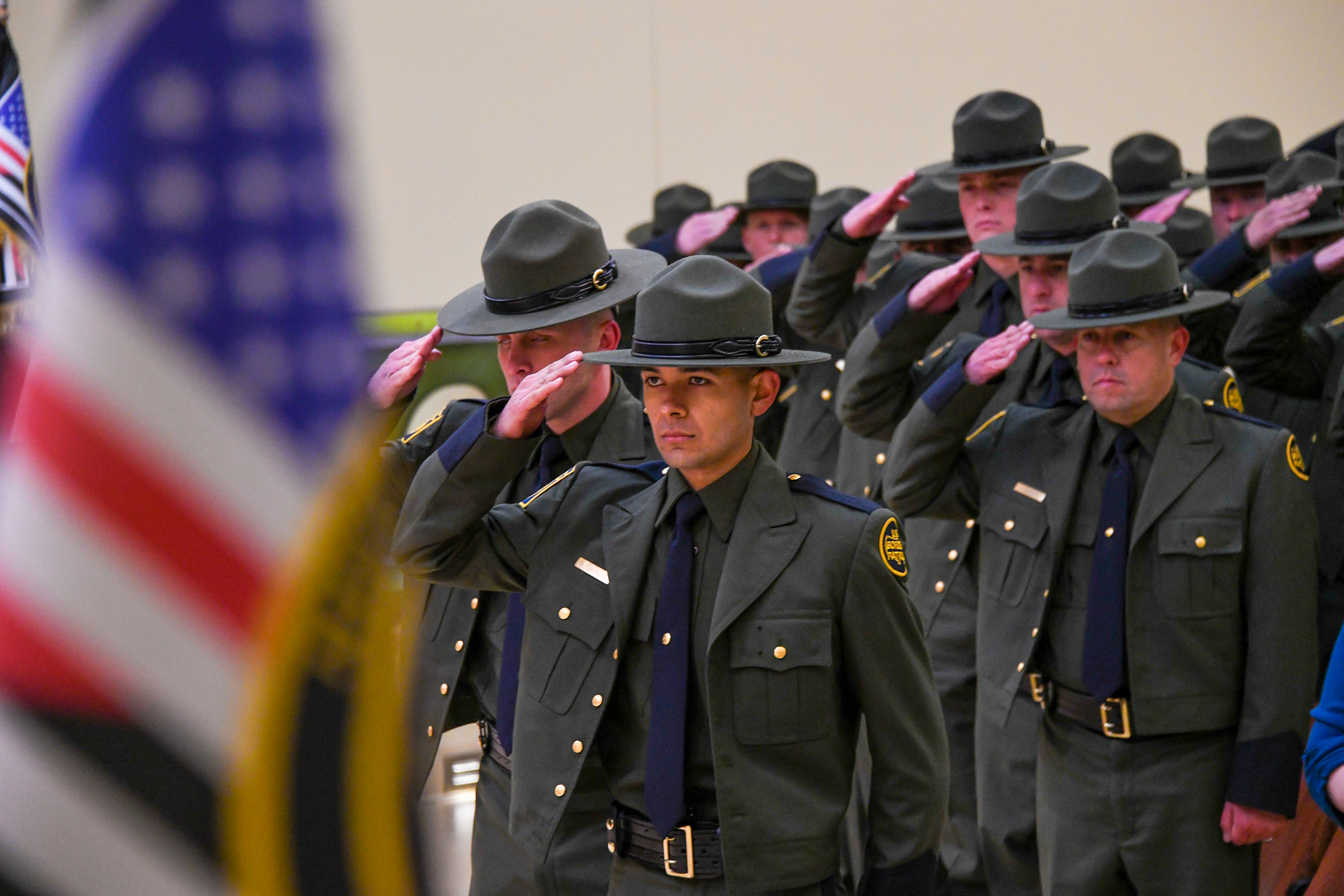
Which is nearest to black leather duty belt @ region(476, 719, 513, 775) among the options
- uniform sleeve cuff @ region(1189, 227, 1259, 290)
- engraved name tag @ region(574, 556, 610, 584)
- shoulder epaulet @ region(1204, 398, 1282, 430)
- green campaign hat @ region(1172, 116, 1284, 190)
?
engraved name tag @ region(574, 556, 610, 584)

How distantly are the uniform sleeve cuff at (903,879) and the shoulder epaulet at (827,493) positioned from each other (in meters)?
0.54

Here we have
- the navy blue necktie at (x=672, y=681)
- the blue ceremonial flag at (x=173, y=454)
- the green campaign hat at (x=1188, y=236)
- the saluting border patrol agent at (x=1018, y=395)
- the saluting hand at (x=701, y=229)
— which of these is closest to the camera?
the blue ceremonial flag at (x=173, y=454)

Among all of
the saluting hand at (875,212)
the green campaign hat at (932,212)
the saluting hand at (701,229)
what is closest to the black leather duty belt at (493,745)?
the saluting hand at (875,212)

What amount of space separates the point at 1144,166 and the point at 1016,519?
395cm

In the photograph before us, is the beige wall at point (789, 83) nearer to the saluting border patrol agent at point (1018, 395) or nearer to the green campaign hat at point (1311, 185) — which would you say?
the saluting border patrol agent at point (1018, 395)

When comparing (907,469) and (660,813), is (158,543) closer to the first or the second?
(660,813)

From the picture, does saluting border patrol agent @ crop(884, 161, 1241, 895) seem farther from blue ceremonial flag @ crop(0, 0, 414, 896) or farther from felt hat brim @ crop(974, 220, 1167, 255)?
blue ceremonial flag @ crop(0, 0, 414, 896)

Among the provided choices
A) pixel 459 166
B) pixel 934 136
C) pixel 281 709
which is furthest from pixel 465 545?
pixel 934 136

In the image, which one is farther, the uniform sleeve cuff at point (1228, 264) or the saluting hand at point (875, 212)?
the uniform sleeve cuff at point (1228, 264)

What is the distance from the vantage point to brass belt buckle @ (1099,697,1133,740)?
3107 millimetres

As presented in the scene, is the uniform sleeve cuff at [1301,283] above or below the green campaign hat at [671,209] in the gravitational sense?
above

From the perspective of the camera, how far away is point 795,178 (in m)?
6.46

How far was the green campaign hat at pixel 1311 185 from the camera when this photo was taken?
493 cm

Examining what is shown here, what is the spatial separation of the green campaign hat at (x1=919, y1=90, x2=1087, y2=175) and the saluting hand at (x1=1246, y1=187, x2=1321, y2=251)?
0.76m
